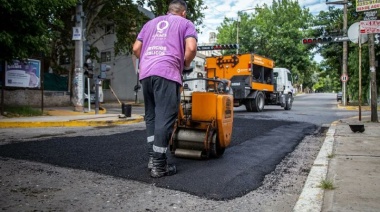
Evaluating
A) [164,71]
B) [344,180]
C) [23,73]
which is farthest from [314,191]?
[23,73]

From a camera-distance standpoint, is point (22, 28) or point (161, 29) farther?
point (22, 28)

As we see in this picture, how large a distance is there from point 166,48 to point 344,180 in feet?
7.77

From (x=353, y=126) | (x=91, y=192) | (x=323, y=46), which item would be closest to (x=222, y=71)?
(x=353, y=126)

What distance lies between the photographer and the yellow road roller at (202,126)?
4191 mm

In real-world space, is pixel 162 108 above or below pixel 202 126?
above

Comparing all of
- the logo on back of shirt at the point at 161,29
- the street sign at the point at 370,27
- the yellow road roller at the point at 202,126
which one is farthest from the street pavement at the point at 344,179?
the street sign at the point at 370,27

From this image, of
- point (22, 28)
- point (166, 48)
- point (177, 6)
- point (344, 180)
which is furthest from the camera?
point (22, 28)

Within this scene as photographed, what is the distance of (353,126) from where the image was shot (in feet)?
24.5

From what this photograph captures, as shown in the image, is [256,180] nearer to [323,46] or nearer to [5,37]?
[5,37]

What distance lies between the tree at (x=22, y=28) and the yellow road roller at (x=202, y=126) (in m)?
7.63

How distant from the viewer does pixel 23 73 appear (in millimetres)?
12969

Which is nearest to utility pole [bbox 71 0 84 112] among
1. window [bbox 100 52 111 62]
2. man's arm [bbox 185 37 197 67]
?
man's arm [bbox 185 37 197 67]

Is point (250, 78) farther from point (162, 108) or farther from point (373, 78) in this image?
point (162, 108)

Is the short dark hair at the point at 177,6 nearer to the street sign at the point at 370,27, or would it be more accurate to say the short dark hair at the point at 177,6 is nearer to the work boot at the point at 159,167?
the work boot at the point at 159,167
